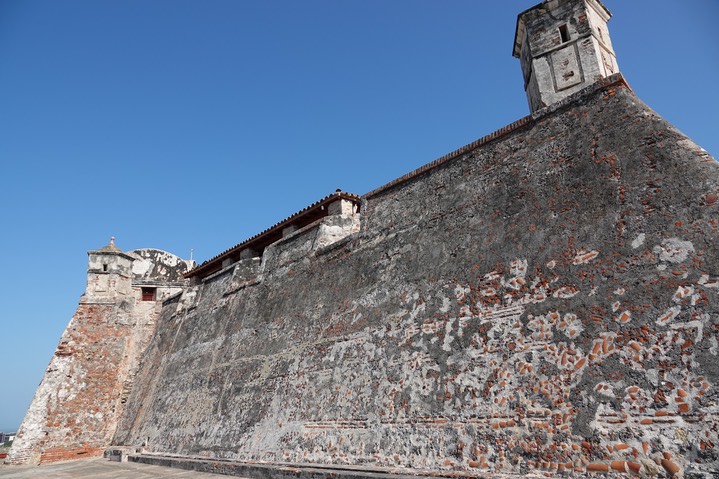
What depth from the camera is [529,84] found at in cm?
945

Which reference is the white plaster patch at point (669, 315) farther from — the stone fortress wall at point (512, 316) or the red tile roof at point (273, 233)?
the red tile roof at point (273, 233)

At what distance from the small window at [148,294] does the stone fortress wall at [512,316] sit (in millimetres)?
6829

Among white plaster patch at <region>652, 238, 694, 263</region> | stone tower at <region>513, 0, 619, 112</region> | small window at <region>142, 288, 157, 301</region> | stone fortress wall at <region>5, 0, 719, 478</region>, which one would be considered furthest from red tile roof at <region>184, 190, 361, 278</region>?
white plaster patch at <region>652, 238, 694, 263</region>

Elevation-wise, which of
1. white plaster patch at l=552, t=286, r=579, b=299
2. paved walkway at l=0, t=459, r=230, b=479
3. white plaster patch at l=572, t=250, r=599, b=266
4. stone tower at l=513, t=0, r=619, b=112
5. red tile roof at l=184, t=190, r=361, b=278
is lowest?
paved walkway at l=0, t=459, r=230, b=479

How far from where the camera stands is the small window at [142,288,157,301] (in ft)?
53.8

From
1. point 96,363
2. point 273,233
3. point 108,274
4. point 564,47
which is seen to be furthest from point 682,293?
point 108,274

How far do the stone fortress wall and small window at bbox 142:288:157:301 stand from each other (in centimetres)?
683

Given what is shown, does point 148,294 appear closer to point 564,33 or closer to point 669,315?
point 564,33

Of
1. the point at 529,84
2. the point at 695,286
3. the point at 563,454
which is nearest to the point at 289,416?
the point at 563,454

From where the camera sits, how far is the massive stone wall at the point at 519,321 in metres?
3.96

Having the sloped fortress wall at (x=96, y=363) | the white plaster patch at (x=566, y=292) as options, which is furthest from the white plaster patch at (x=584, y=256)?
the sloped fortress wall at (x=96, y=363)

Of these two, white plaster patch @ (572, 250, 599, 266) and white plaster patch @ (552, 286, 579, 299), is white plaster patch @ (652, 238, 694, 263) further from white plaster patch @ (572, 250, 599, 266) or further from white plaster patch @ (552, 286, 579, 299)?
white plaster patch @ (552, 286, 579, 299)

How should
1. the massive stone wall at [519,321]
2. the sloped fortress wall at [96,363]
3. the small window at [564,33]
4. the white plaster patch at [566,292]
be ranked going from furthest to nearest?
the sloped fortress wall at [96,363], the small window at [564,33], the white plaster patch at [566,292], the massive stone wall at [519,321]

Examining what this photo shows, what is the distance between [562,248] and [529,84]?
18.5 feet
